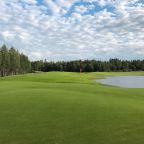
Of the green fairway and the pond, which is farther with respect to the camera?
the pond

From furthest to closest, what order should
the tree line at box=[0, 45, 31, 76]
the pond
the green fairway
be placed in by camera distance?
the tree line at box=[0, 45, 31, 76] → the pond → the green fairway

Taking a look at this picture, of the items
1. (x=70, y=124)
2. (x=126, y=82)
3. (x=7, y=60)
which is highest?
(x=7, y=60)

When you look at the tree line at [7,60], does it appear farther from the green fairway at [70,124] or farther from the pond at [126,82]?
the green fairway at [70,124]

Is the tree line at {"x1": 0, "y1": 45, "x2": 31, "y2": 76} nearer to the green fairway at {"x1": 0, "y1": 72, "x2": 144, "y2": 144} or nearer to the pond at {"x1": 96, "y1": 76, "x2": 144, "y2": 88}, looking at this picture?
the pond at {"x1": 96, "y1": 76, "x2": 144, "y2": 88}

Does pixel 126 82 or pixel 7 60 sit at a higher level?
pixel 7 60

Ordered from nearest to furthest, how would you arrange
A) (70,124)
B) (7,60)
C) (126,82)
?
1. (70,124)
2. (126,82)
3. (7,60)

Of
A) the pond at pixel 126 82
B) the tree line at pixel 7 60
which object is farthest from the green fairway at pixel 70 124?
the tree line at pixel 7 60

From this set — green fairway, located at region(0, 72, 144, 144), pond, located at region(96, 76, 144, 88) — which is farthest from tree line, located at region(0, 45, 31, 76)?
green fairway, located at region(0, 72, 144, 144)

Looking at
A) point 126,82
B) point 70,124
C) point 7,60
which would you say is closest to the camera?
point 70,124

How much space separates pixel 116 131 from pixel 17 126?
390cm

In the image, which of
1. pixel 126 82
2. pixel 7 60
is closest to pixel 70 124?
pixel 126 82

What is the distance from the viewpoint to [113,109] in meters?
16.6

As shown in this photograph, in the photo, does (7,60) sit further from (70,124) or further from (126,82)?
(70,124)

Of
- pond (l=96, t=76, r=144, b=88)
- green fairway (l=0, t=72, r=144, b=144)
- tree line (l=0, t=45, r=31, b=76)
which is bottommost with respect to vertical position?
pond (l=96, t=76, r=144, b=88)
